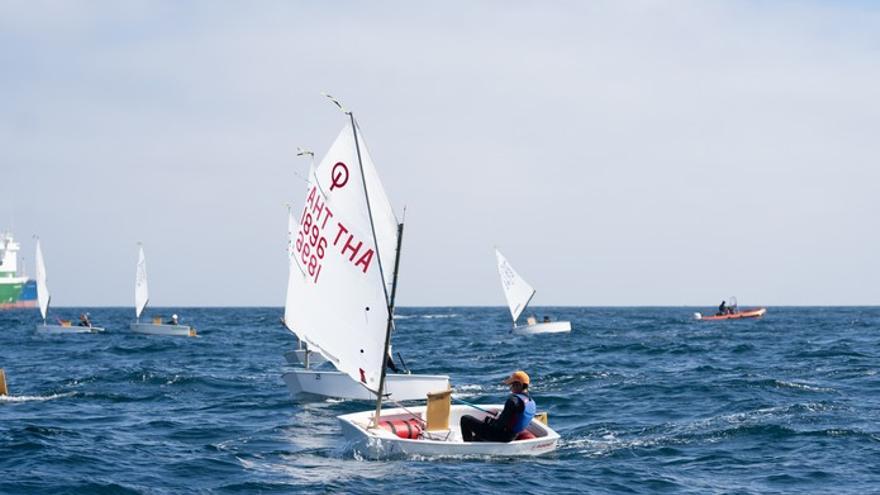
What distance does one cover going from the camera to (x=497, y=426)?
19984 mm

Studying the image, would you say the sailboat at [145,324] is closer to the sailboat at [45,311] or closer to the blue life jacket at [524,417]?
the sailboat at [45,311]

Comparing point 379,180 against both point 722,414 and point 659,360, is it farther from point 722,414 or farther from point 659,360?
point 659,360

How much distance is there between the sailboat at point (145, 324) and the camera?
243 ft

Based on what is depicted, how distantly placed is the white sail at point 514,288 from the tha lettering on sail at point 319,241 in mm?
57224

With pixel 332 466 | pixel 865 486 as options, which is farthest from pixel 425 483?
pixel 865 486

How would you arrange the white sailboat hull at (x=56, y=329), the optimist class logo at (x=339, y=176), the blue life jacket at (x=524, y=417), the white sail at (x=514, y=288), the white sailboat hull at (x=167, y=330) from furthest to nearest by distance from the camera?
the white sail at (x=514, y=288) < the white sailboat hull at (x=56, y=329) < the white sailboat hull at (x=167, y=330) < the optimist class logo at (x=339, y=176) < the blue life jacket at (x=524, y=417)

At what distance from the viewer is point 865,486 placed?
17.6 meters

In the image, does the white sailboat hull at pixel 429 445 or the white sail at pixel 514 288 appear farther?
the white sail at pixel 514 288

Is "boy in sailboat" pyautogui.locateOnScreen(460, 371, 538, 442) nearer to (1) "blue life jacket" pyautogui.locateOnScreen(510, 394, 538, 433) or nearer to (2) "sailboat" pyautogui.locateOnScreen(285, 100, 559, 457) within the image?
(1) "blue life jacket" pyautogui.locateOnScreen(510, 394, 538, 433)

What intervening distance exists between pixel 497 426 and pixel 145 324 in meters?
60.8

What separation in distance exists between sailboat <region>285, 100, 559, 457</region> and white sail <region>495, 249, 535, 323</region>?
188ft

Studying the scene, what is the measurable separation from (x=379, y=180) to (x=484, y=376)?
809 inches

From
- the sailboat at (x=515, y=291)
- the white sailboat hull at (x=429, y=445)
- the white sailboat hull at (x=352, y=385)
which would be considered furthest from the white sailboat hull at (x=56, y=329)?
the white sailboat hull at (x=429, y=445)

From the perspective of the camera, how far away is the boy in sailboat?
19875 mm
